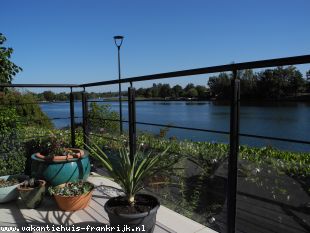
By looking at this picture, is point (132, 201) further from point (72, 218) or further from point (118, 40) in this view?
point (118, 40)

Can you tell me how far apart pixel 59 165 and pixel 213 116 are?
2735mm

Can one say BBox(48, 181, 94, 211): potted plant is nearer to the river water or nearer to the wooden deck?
the wooden deck

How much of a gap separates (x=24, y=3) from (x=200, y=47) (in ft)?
44.4

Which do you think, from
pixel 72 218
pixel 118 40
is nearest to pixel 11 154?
pixel 72 218

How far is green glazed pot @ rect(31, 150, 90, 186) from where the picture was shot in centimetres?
266

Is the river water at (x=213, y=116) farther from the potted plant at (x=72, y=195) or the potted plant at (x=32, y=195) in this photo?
the potted plant at (x=32, y=195)

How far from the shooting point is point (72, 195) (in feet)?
7.93

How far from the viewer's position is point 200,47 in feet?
60.6

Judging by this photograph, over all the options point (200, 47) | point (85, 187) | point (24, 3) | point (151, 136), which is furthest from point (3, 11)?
point (200, 47)

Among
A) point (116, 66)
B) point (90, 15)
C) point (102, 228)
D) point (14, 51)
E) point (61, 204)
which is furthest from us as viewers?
point (116, 66)

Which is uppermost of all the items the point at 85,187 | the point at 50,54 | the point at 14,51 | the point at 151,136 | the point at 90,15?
the point at 90,15

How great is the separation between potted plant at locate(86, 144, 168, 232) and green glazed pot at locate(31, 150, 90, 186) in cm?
75

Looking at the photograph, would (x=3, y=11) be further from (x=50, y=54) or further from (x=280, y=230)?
(x=280, y=230)

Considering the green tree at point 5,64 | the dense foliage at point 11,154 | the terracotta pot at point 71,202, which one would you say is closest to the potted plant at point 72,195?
the terracotta pot at point 71,202
